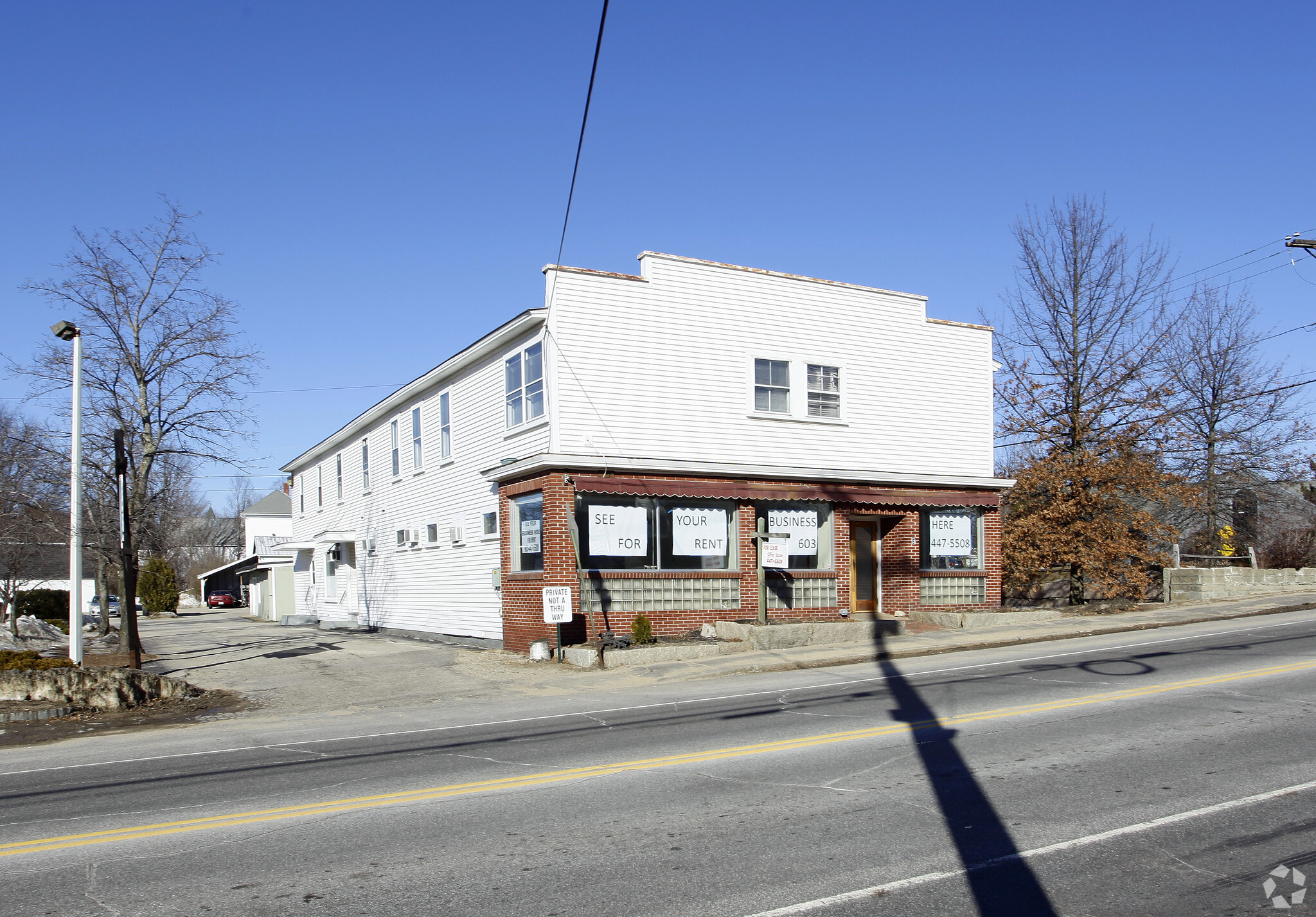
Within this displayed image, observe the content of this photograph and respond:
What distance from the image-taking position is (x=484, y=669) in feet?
59.2

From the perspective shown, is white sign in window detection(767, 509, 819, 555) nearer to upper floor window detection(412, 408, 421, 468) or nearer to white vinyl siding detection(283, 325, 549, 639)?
white vinyl siding detection(283, 325, 549, 639)

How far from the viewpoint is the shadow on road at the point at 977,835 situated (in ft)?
17.1

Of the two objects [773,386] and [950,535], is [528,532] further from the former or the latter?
[950,535]

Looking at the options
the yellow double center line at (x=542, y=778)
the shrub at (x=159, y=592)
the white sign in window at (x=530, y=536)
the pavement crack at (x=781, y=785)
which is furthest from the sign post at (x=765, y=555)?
the shrub at (x=159, y=592)

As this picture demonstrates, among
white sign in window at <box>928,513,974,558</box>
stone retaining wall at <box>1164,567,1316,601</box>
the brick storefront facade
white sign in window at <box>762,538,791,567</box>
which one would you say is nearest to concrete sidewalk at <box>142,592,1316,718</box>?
stone retaining wall at <box>1164,567,1316,601</box>

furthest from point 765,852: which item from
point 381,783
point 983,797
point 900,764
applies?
point 381,783

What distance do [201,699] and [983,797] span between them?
12903mm

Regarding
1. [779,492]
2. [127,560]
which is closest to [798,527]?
[779,492]

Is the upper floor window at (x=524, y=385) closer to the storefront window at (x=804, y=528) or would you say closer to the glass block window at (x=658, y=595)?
the glass block window at (x=658, y=595)

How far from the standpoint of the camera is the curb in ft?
53.7

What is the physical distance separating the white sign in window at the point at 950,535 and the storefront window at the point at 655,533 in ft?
18.6

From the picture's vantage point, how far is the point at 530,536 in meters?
19.9

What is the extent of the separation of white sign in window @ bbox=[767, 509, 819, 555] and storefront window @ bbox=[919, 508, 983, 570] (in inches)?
127

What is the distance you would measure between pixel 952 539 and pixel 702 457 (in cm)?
712
